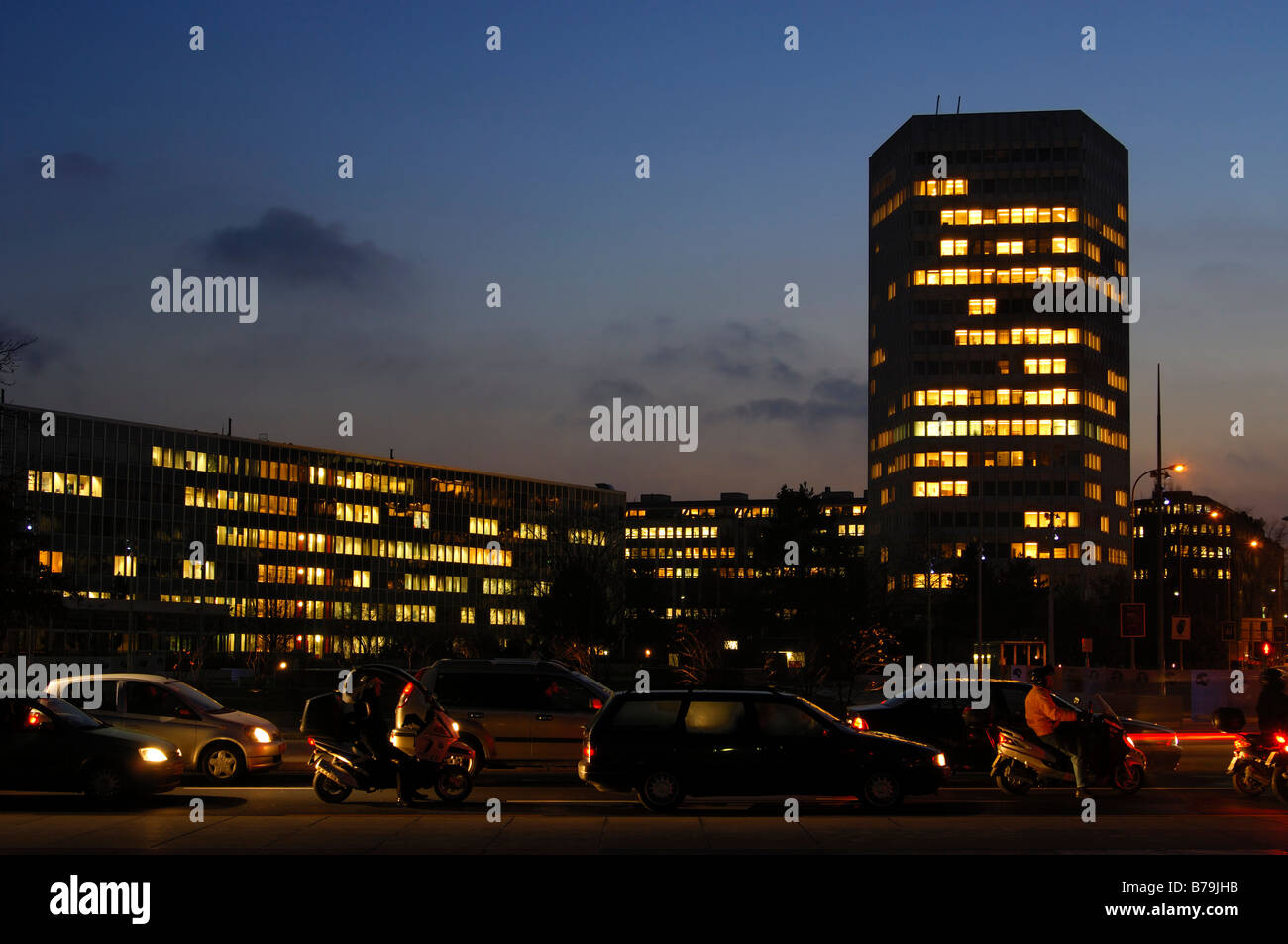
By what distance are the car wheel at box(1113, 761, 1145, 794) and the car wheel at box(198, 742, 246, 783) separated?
1360cm

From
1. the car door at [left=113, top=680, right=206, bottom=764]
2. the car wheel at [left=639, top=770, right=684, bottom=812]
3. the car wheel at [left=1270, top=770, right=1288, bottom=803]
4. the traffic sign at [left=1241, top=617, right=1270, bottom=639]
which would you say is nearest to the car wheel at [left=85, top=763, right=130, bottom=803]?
the car door at [left=113, top=680, right=206, bottom=764]

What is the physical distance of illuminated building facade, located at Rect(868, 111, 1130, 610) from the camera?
152750mm

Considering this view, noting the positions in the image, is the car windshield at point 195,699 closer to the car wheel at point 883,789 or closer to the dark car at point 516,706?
the dark car at point 516,706

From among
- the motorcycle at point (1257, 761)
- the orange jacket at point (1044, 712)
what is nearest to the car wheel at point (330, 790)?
the orange jacket at point (1044, 712)

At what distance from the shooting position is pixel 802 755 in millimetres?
18656

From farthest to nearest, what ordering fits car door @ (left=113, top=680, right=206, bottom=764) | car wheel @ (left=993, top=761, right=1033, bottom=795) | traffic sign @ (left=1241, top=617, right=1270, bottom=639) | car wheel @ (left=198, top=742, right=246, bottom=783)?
traffic sign @ (left=1241, top=617, right=1270, bottom=639) → car wheel @ (left=198, top=742, right=246, bottom=783) → car door @ (left=113, top=680, right=206, bottom=764) → car wheel @ (left=993, top=761, right=1033, bottom=795)

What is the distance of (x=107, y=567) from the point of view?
129 metres

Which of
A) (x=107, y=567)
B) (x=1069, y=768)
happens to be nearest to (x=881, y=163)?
(x=107, y=567)

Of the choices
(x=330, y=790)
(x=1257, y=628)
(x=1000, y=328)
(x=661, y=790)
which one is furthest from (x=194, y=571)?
(x=661, y=790)

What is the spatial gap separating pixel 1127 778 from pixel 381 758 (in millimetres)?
11080

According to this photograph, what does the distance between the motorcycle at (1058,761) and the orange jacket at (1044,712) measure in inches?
12.5

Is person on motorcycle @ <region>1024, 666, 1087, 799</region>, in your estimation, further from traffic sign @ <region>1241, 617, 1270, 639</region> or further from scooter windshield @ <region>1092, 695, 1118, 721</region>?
traffic sign @ <region>1241, 617, 1270, 639</region>

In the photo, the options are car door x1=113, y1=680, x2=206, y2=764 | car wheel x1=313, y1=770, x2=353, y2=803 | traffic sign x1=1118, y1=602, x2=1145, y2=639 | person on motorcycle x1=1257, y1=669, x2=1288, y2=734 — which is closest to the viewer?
car wheel x1=313, y1=770, x2=353, y2=803
